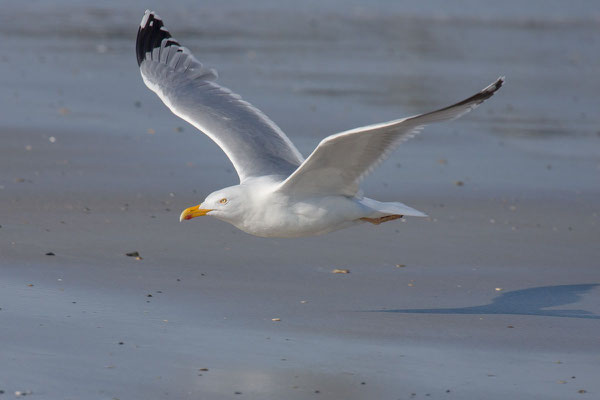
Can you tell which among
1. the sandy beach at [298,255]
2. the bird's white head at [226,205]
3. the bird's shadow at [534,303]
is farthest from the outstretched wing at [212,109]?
the bird's shadow at [534,303]

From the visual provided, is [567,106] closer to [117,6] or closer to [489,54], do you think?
[489,54]

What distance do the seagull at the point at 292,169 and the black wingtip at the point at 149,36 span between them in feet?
2.10

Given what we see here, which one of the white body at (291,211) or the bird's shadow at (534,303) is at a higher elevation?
the white body at (291,211)

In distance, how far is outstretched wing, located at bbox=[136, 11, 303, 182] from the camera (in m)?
7.83

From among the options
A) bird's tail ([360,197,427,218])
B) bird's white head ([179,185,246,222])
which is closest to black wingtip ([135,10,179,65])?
bird's white head ([179,185,246,222])

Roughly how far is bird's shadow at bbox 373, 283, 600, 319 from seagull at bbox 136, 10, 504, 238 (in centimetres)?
72

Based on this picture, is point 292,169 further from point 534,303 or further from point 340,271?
point 534,303

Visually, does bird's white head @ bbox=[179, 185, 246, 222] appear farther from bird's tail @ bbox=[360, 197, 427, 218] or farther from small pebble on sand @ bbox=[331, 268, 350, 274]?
small pebble on sand @ bbox=[331, 268, 350, 274]

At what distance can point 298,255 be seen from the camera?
8195 mm

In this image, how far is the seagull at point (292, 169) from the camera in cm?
628

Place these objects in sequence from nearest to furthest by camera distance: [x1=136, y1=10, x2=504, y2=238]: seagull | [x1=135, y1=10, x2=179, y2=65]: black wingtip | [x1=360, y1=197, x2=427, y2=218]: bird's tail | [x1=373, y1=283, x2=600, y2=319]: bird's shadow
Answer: [x1=136, y1=10, x2=504, y2=238]: seagull < [x1=360, y1=197, x2=427, y2=218]: bird's tail < [x1=373, y1=283, x2=600, y2=319]: bird's shadow < [x1=135, y1=10, x2=179, y2=65]: black wingtip

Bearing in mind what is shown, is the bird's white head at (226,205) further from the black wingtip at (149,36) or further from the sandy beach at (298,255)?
the black wingtip at (149,36)

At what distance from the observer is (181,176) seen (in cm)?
1051

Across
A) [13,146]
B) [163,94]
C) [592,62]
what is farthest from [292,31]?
[163,94]
